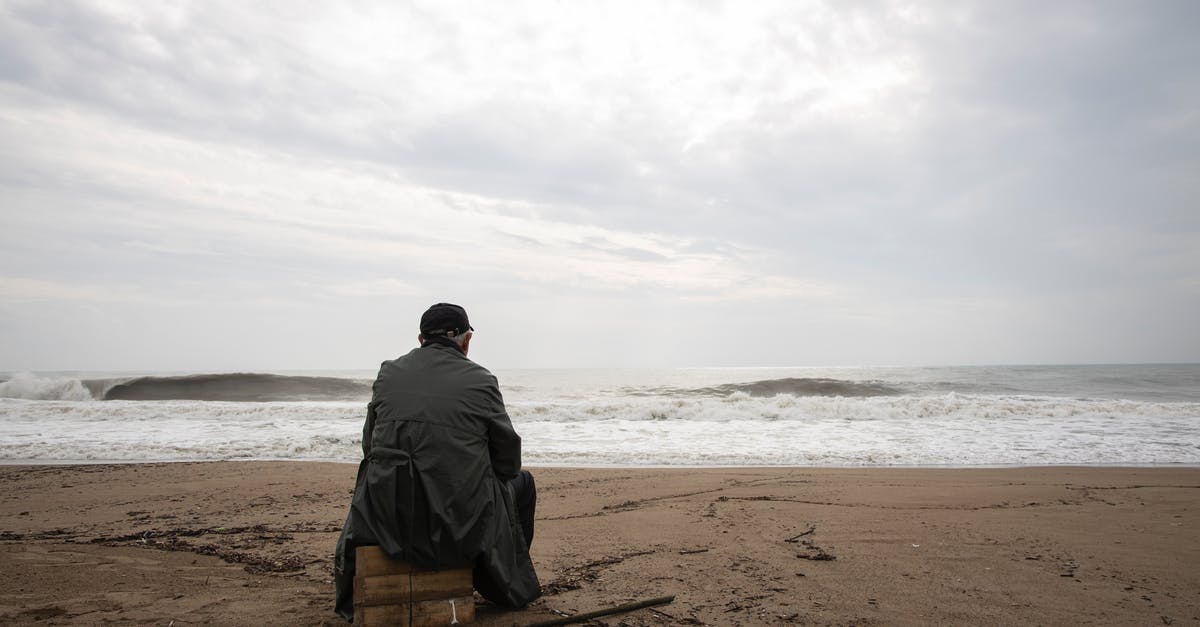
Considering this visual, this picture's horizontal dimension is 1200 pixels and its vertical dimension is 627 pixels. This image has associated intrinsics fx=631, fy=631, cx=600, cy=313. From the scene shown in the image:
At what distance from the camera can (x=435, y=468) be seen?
8.58 ft

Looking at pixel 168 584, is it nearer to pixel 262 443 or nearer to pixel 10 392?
pixel 262 443

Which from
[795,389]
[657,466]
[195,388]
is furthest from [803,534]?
[195,388]

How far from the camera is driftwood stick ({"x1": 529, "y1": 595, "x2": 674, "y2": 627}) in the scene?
2997 millimetres

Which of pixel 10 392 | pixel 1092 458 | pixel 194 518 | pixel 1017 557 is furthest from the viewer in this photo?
pixel 10 392

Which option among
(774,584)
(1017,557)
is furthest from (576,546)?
(1017,557)

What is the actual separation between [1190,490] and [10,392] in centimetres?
3317

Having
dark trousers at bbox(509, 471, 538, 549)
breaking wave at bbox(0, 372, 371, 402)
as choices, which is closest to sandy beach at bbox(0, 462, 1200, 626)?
dark trousers at bbox(509, 471, 538, 549)

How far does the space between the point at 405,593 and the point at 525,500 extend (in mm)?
752

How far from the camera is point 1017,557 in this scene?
4.28 meters

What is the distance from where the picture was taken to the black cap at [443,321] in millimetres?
2934

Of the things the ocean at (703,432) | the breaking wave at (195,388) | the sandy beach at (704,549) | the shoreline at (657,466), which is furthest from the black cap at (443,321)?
the breaking wave at (195,388)

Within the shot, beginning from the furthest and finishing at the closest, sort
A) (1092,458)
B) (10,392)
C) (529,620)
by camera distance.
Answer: (10,392), (1092,458), (529,620)

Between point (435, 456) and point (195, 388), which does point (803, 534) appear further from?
point (195, 388)

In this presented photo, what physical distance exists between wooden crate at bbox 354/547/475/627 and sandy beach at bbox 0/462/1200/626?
0.92 ft
